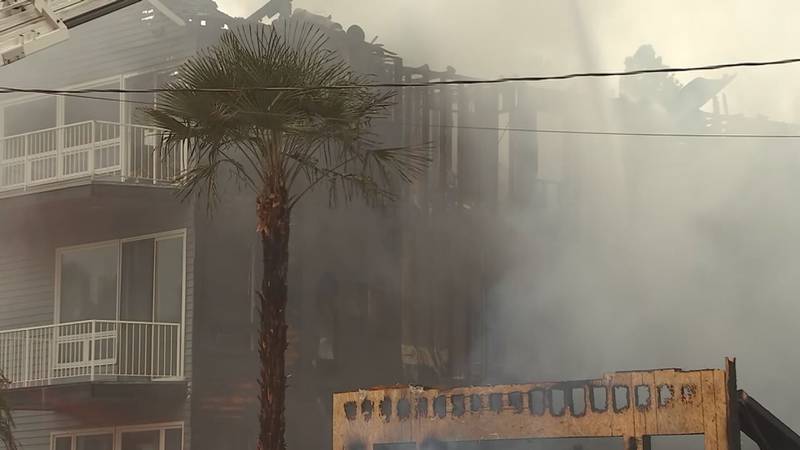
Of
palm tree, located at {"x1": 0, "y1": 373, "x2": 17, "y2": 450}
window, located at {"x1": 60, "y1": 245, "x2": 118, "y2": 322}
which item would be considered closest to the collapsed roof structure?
palm tree, located at {"x1": 0, "y1": 373, "x2": 17, "y2": 450}

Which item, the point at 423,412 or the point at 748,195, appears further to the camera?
the point at 748,195

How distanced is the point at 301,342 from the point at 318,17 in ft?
19.2

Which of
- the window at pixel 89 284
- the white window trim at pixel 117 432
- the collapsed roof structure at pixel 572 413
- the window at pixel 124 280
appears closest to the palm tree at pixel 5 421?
the white window trim at pixel 117 432

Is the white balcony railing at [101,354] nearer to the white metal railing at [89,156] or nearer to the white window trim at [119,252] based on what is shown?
the white window trim at [119,252]

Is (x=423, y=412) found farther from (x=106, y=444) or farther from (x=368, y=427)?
(x=106, y=444)

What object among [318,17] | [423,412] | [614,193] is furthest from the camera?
[614,193]

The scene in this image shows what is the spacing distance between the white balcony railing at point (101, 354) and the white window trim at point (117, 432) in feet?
2.66

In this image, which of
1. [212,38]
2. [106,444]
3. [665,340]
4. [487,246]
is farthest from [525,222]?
[106,444]

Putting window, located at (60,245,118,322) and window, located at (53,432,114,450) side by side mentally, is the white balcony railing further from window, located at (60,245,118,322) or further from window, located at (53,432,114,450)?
window, located at (53,432,114,450)

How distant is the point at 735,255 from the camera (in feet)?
79.9

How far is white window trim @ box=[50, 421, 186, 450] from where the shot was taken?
20609mm

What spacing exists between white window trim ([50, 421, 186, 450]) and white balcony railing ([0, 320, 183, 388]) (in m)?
0.81

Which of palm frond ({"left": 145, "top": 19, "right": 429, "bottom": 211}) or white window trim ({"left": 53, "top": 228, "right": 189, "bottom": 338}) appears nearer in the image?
palm frond ({"left": 145, "top": 19, "right": 429, "bottom": 211})

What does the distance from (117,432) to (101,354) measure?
132 centimetres
